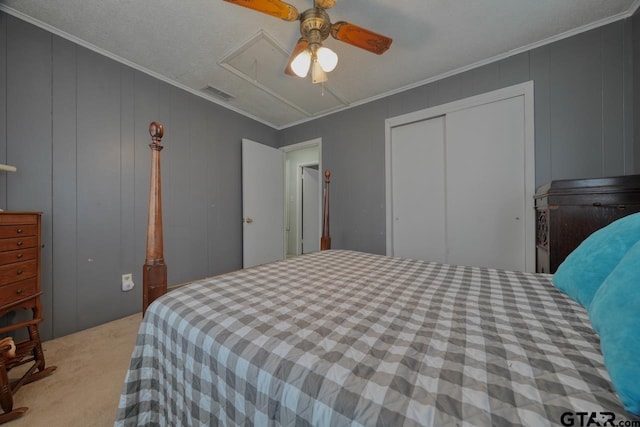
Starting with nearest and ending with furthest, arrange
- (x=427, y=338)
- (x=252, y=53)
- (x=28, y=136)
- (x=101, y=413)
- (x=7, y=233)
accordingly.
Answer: (x=427, y=338), (x=101, y=413), (x=7, y=233), (x=28, y=136), (x=252, y=53)

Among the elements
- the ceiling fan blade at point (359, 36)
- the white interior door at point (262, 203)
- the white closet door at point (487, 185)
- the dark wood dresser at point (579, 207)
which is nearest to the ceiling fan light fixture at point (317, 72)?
the ceiling fan blade at point (359, 36)

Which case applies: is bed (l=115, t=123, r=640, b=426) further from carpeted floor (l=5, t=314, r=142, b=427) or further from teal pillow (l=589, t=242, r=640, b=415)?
carpeted floor (l=5, t=314, r=142, b=427)

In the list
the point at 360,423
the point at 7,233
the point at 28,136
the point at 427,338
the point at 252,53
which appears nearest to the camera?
the point at 360,423

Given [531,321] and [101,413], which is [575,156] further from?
[101,413]

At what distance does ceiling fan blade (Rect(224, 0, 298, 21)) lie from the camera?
1183mm

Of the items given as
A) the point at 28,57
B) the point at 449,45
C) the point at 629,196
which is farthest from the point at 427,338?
the point at 28,57

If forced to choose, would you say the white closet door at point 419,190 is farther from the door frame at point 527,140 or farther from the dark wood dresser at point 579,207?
the dark wood dresser at point 579,207

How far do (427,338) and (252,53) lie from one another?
2447 millimetres

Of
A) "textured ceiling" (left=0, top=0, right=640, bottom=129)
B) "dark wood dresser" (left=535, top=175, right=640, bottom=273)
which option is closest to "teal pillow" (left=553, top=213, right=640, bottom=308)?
"dark wood dresser" (left=535, top=175, right=640, bottom=273)

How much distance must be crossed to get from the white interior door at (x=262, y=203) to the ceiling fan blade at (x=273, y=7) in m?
2.02

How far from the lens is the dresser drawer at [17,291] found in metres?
1.31

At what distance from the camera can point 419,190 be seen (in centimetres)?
261

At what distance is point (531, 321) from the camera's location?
673 millimetres

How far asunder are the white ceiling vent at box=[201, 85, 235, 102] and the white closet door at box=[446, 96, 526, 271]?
256cm
